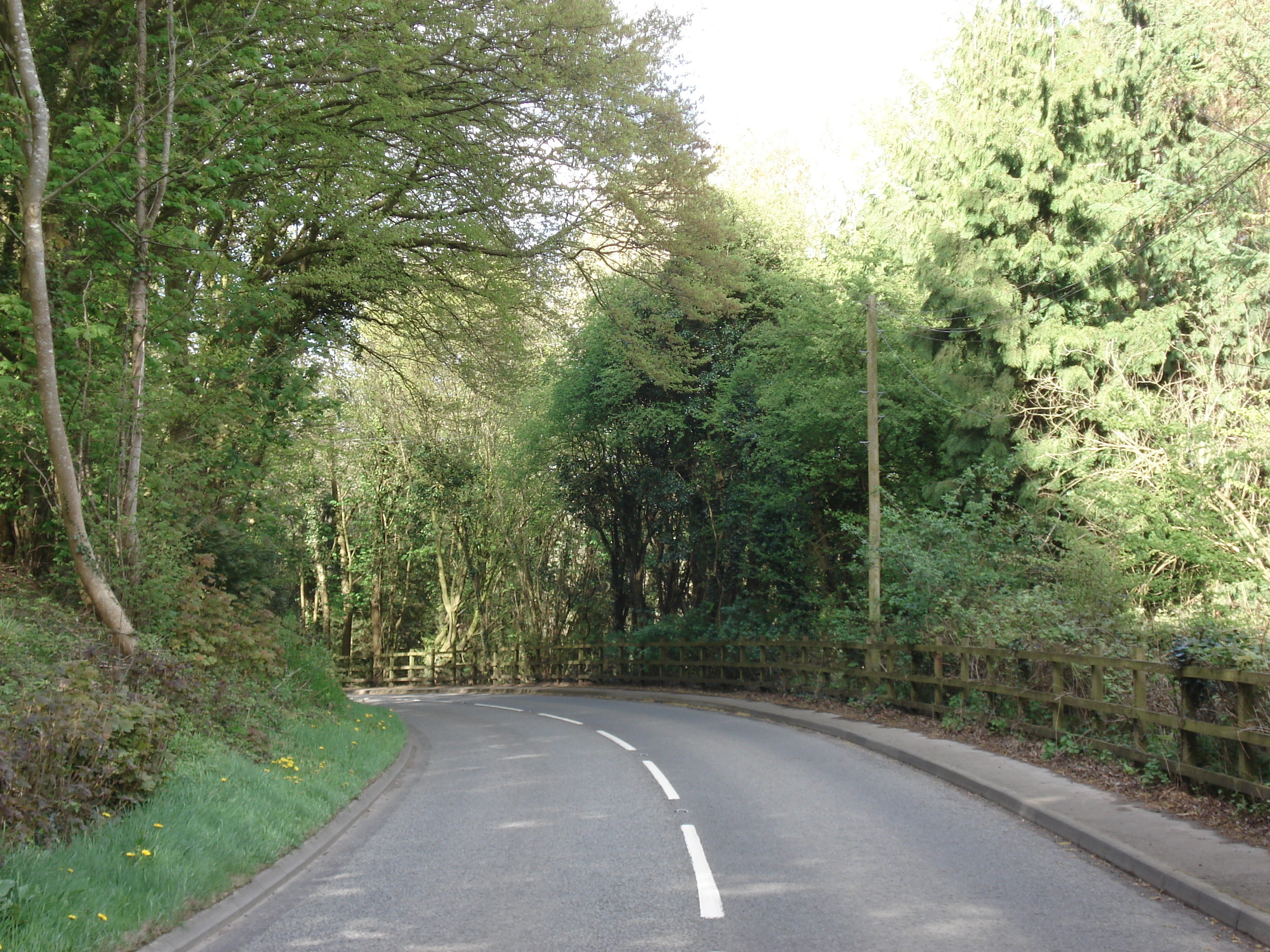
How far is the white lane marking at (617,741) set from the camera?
525 inches

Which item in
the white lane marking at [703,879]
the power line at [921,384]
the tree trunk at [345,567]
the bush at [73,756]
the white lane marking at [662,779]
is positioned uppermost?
the power line at [921,384]

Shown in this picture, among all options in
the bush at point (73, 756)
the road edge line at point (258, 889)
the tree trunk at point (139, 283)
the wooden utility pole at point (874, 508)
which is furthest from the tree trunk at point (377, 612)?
the bush at point (73, 756)

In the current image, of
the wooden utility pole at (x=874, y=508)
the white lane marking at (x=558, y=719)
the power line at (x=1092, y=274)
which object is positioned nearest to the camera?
the power line at (x=1092, y=274)

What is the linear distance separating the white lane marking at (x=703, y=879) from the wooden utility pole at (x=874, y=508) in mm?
10212

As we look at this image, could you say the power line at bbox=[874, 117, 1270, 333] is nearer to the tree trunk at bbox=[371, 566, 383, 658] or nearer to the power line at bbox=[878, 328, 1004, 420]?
the power line at bbox=[878, 328, 1004, 420]

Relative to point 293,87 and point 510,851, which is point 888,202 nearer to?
point 293,87

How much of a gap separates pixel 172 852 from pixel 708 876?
3.41 m

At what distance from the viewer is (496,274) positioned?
56.4ft

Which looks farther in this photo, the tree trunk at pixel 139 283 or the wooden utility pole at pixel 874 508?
the wooden utility pole at pixel 874 508

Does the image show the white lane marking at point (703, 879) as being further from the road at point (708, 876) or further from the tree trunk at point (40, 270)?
the tree trunk at point (40, 270)

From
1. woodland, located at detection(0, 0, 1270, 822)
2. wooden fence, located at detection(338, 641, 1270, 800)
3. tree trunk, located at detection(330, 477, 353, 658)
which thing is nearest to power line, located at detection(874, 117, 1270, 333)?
woodland, located at detection(0, 0, 1270, 822)

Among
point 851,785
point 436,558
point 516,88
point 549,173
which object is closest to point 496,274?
point 549,173

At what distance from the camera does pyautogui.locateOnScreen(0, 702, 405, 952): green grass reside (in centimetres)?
482

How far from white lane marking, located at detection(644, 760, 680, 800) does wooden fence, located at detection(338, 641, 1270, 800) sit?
434cm
